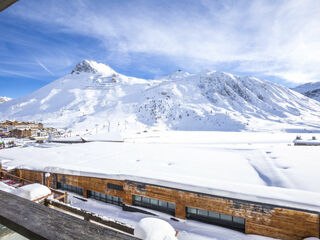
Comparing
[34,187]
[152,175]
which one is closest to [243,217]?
[152,175]

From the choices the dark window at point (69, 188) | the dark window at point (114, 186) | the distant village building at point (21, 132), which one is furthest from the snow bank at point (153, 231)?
the distant village building at point (21, 132)

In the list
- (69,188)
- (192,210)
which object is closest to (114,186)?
(69,188)

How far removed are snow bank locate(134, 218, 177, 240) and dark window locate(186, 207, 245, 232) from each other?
5.56 meters

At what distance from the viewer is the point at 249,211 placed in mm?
8195

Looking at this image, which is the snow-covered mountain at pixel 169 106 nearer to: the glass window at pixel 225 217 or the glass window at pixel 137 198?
the glass window at pixel 137 198

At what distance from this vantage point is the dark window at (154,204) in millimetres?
9953

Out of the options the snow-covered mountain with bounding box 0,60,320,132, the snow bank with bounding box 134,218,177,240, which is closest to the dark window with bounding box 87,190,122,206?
the snow bank with bounding box 134,218,177,240

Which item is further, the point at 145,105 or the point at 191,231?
the point at 145,105

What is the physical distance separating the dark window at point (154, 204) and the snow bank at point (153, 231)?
5879 mm

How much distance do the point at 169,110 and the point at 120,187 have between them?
9305 centimetres

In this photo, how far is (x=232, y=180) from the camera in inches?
382

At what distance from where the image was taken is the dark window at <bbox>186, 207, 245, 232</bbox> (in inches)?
340

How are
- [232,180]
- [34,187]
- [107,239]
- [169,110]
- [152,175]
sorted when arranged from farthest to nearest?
[169,110], [152,175], [232,180], [34,187], [107,239]

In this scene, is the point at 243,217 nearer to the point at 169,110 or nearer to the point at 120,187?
the point at 120,187
